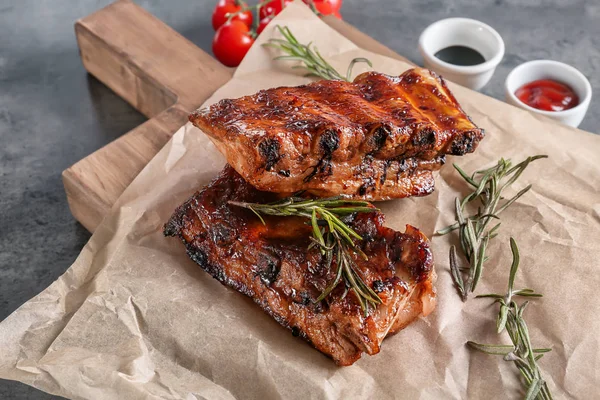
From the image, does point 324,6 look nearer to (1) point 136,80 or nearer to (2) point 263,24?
(2) point 263,24

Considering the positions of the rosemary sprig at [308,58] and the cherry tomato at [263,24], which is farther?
the cherry tomato at [263,24]

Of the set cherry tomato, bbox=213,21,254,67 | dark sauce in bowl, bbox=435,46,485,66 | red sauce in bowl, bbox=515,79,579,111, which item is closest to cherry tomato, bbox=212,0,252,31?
cherry tomato, bbox=213,21,254,67

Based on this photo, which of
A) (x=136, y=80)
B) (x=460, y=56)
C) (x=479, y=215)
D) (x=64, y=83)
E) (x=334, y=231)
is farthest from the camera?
(x=64, y=83)

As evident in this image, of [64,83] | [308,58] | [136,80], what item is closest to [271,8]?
[308,58]

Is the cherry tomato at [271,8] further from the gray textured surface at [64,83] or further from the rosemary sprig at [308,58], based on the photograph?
the rosemary sprig at [308,58]

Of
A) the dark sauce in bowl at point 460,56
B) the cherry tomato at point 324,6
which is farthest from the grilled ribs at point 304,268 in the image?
the cherry tomato at point 324,6

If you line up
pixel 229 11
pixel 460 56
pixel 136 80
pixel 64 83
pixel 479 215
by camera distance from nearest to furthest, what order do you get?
pixel 479 215, pixel 136 80, pixel 460 56, pixel 64 83, pixel 229 11
